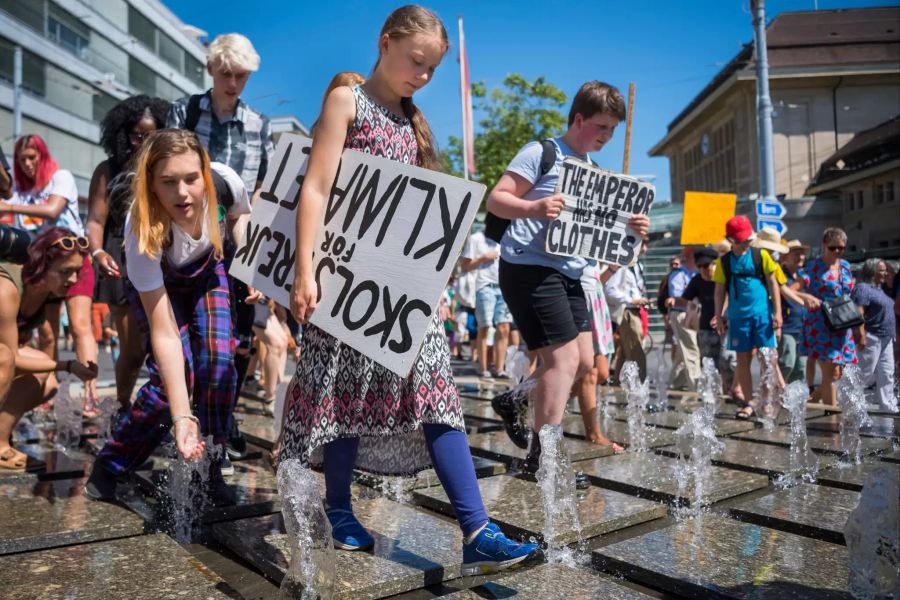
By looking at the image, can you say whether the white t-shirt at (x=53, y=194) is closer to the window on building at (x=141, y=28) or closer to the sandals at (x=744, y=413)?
the sandals at (x=744, y=413)

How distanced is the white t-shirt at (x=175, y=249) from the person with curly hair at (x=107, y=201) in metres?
1.27

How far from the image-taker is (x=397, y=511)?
3.39 meters

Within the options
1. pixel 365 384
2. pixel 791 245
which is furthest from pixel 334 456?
pixel 791 245

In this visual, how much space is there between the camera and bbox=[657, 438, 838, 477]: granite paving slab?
4.35m

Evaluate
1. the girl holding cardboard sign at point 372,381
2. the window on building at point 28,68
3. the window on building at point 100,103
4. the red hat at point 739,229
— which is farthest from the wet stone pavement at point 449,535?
the window on building at point 100,103

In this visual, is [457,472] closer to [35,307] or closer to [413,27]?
[413,27]

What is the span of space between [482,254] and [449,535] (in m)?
6.74

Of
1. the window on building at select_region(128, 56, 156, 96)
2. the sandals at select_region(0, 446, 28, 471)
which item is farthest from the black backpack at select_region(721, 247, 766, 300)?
the window on building at select_region(128, 56, 156, 96)

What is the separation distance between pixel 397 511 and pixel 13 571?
1.41 m

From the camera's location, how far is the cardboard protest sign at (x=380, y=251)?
2.63 meters

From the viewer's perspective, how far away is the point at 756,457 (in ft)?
15.4

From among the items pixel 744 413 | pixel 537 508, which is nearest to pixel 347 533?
pixel 537 508

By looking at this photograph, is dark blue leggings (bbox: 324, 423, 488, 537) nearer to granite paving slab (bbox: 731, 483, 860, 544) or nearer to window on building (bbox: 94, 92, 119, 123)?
granite paving slab (bbox: 731, 483, 860, 544)

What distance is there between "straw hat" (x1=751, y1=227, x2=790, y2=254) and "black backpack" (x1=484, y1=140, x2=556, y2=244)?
4431mm
